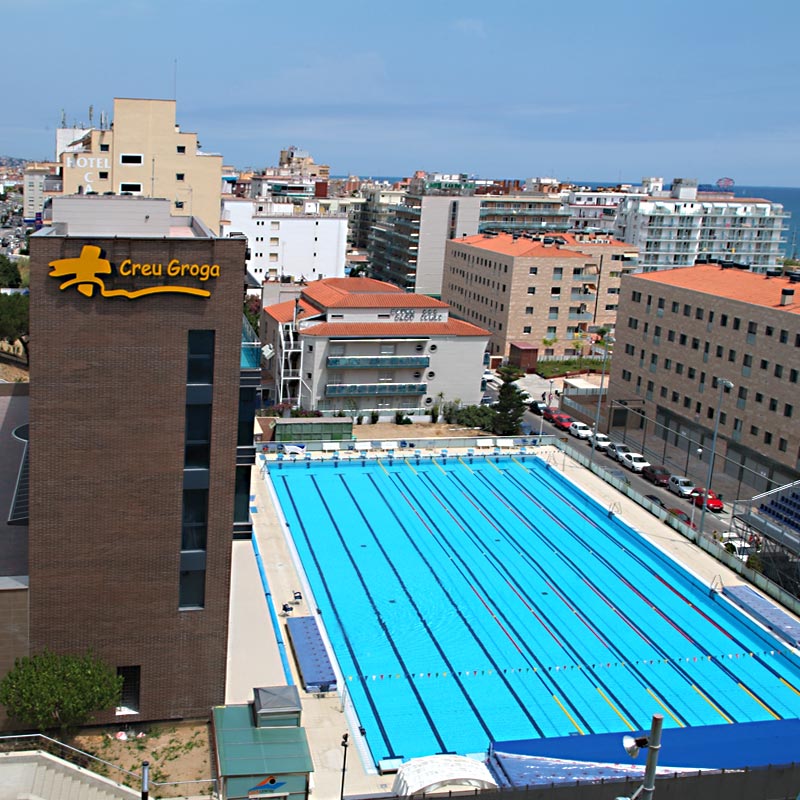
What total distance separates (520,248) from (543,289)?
4.01 meters

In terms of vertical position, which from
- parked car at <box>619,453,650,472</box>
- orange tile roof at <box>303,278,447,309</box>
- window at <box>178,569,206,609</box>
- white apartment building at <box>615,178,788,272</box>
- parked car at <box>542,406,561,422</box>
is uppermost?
white apartment building at <box>615,178,788,272</box>

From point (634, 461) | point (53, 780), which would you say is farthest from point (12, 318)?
point (53, 780)

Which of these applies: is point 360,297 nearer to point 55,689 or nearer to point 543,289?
point 543,289

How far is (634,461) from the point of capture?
1907 inches

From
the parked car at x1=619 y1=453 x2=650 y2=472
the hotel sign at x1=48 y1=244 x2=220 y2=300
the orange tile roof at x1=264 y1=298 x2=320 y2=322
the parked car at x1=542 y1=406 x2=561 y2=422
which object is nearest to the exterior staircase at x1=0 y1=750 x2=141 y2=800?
the hotel sign at x1=48 y1=244 x2=220 y2=300

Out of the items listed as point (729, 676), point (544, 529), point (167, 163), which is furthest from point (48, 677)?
point (167, 163)

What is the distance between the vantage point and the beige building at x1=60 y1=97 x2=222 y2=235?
53.8 metres

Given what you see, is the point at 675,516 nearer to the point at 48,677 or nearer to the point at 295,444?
the point at 295,444

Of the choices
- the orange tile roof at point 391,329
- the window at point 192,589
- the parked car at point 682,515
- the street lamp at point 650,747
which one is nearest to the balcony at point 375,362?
the orange tile roof at point 391,329

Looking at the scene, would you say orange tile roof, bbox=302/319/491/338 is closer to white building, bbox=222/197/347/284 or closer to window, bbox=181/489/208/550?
window, bbox=181/489/208/550

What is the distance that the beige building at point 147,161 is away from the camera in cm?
5378

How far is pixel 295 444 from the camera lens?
45.5m

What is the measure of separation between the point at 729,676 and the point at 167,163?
4236cm

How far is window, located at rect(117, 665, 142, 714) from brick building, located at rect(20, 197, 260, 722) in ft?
0.11
